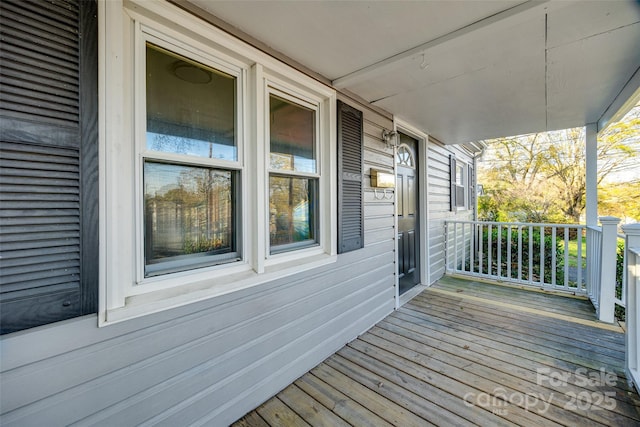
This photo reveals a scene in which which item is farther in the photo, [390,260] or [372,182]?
[390,260]

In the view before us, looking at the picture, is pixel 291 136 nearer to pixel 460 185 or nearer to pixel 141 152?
pixel 141 152

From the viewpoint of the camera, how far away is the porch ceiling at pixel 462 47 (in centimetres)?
143

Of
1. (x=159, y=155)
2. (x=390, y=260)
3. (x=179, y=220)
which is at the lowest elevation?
(x=390, y=260)

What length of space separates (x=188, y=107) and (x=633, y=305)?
3.17 m

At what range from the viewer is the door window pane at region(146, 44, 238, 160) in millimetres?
1329

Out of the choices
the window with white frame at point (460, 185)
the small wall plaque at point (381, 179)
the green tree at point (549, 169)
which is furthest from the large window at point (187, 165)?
the green tree at point (549, 169)

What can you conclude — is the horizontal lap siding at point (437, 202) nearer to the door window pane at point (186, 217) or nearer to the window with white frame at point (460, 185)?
the window with white frame at point (460, 185)

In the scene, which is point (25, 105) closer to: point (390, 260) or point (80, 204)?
point (80, 204)

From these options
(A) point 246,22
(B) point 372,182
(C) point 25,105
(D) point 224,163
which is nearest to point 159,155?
(D) point 224,163

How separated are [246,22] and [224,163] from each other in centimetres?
84

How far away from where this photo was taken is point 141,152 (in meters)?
1.26

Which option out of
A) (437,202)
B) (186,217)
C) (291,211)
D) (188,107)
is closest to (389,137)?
(291,211)

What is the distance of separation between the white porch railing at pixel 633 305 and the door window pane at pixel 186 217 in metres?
2.71

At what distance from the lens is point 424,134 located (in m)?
3.91
